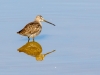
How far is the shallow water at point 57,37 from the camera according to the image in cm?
899

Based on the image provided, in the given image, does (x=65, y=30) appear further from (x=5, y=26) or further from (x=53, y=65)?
(x=53, y=65)

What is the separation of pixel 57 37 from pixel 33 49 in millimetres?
905

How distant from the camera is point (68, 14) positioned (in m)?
13.6

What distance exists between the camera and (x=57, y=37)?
11.3 metres

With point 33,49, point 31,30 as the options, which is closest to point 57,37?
point 31,30

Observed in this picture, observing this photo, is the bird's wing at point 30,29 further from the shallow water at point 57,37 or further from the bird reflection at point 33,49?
the bird reflection at point 33,49

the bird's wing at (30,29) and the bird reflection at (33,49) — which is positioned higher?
the bird's wing at (30,29)

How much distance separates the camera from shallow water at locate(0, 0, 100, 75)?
8992 mm

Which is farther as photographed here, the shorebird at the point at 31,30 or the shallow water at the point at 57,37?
the shorebird at the point at 31,30

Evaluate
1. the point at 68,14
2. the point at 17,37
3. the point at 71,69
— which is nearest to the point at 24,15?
the point at 68,14

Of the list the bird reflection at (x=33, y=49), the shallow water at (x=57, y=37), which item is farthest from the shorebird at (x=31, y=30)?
the bird reflection at (x=33, y=49)

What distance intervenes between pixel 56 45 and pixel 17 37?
135 cm

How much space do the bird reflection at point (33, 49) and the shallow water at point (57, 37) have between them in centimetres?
10

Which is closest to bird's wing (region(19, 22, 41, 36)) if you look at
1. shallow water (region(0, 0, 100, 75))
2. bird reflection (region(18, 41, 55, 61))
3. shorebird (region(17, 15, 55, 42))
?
shorebird (region(17, 15, 55, 42))
